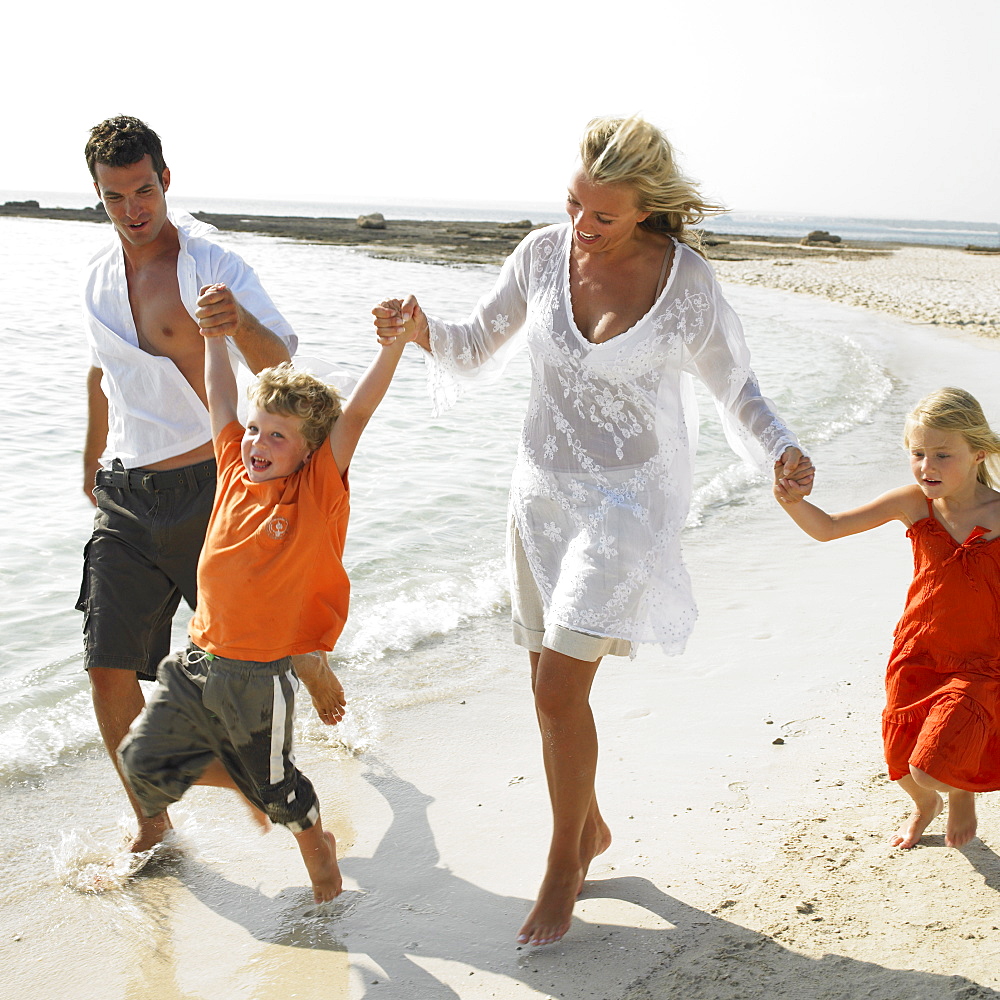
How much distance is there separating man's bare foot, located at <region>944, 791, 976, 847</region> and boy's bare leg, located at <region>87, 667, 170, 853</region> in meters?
2.33

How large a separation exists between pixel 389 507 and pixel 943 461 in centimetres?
482

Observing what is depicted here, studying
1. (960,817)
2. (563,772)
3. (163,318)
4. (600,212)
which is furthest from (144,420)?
(960,817)

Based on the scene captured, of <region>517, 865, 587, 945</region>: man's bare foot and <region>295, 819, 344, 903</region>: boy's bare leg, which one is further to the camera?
<region>295, 819, 344, 903</region>: boy's bare leg

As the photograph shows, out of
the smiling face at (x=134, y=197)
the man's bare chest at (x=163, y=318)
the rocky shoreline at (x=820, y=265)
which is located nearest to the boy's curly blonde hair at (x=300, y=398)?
the man's bare chest at (x=163, y=318)

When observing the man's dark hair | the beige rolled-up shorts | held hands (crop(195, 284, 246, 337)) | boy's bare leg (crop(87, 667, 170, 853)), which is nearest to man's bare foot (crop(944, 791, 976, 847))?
the beige rolled-up shorts

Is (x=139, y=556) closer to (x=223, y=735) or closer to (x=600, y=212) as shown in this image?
(x=223, y=735)

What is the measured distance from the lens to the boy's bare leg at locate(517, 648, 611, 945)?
8.83 feet

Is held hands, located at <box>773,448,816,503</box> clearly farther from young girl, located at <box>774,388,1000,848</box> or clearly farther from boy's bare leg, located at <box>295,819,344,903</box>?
boy's bare leg, located at <box>295,819,344,903</box>

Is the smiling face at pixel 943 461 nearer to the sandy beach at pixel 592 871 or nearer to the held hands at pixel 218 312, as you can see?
the sandy beach at pixel 592 871

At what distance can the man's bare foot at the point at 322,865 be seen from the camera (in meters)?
2.86

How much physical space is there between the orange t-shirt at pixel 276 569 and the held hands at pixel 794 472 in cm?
117

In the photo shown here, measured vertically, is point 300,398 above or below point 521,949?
above

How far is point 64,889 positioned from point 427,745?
138 cm

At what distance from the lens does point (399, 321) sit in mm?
2945
